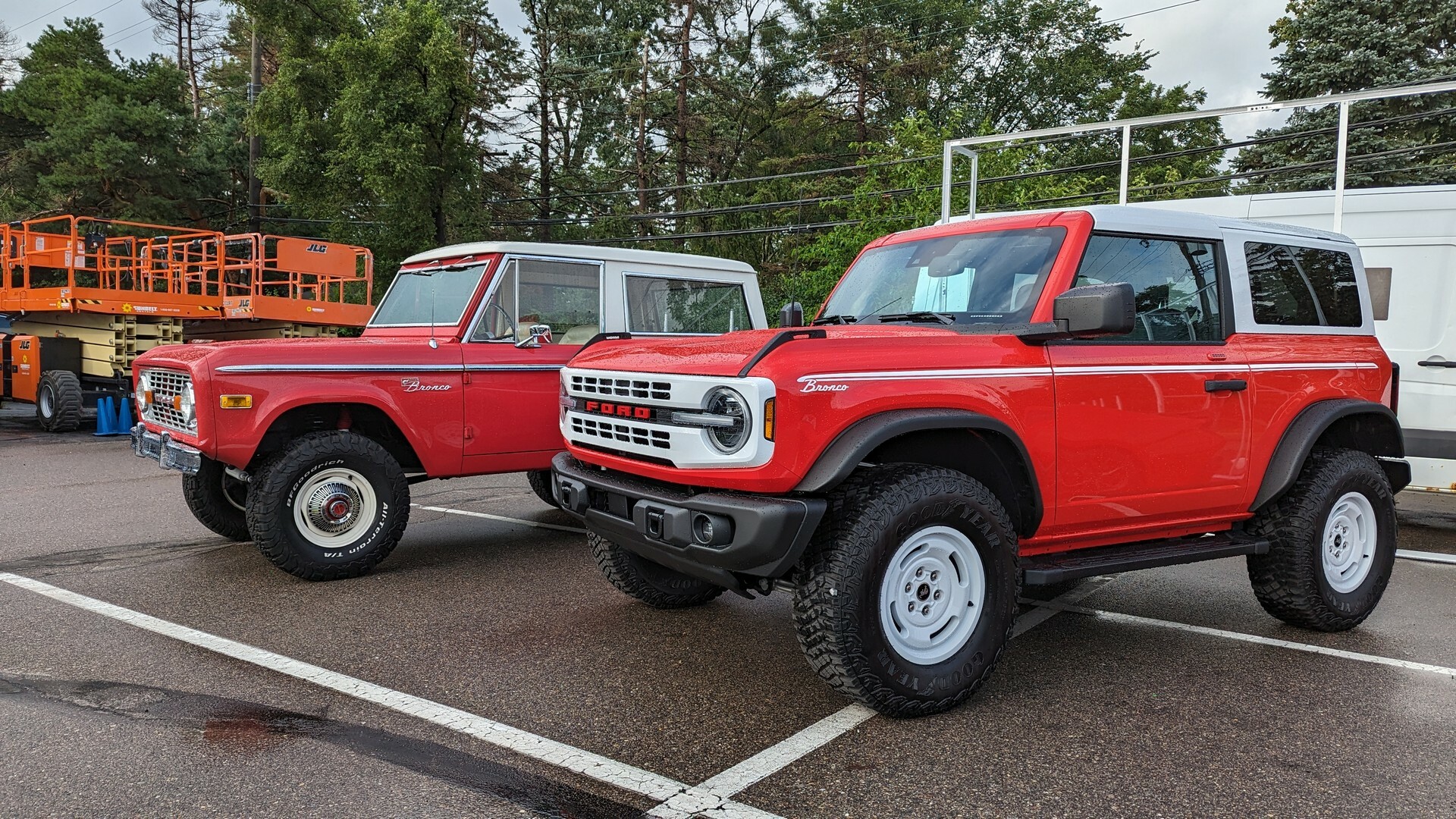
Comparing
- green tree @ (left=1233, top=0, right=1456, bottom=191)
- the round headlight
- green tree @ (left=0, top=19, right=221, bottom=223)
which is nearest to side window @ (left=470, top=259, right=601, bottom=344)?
the round headlight

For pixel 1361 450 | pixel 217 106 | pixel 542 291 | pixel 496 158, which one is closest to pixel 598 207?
pixel 496 158

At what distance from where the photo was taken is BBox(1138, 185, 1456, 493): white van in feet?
26.0

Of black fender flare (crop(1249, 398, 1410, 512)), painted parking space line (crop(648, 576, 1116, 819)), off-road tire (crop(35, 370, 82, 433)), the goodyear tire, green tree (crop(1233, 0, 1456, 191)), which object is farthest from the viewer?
green tree (crop(1233, 0, 1456, 191))

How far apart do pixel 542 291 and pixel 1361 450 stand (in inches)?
201

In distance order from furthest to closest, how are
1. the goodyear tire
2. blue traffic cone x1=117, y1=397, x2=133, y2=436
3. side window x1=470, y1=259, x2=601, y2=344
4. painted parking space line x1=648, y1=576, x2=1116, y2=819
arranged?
1. blue traffic cone x1=117, y1=397, x2=133, y2=436
2. side window x1=470, y1=259, x2=601, y2=344
3. the goodyear tire
4. painted parking space line x1=648, y1=576, x2=1116, y2=819

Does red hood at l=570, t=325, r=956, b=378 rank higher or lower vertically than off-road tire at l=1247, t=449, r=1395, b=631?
higher

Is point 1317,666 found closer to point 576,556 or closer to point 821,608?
point 821,608

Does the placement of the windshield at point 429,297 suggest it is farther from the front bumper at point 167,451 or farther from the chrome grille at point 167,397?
the front bumper at point 167,451

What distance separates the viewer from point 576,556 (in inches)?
270

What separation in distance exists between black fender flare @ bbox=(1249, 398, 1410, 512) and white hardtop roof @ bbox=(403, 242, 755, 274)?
159 inches

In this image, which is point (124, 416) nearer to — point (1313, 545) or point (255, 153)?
point (1313, 545)

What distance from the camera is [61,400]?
1478 cm

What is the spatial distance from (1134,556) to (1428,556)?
4331mm

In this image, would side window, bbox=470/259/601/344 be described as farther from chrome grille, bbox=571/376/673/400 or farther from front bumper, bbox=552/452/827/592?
front bumper, bbox=552/452/827/592
